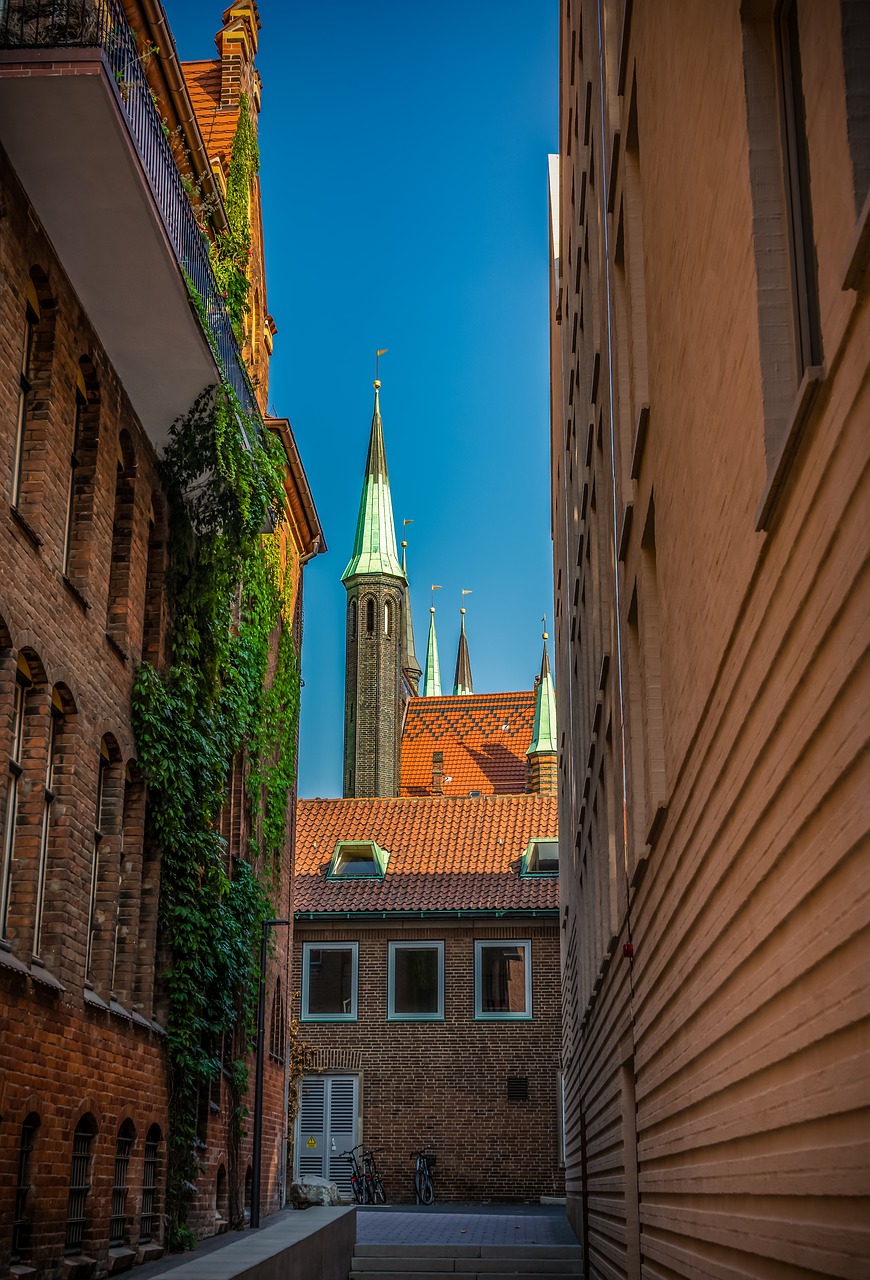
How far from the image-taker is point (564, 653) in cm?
2559

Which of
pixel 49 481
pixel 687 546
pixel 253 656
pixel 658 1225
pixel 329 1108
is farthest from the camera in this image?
pixel 329 1108

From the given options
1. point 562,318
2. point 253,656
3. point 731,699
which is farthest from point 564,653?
point 731,699

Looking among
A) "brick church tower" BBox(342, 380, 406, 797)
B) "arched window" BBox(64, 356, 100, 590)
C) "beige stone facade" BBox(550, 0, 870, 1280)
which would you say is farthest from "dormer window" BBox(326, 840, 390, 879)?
"brick church tower" BBox(342, 380, 406, 797)

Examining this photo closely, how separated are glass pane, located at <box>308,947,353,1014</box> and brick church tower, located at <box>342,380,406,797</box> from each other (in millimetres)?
39271

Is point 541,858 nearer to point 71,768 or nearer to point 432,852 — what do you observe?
point 432,852

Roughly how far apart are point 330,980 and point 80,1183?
24217 millimetres

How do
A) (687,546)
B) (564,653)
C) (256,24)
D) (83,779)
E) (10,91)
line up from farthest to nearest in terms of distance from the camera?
1. (564,653)
2. (256,24)
3. (83,779)
4. (10,91)
5. (687,546)

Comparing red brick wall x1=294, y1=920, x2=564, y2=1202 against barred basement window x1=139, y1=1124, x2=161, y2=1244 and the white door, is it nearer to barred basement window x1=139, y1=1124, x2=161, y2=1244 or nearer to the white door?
the white door

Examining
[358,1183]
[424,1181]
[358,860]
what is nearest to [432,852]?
[358,860]

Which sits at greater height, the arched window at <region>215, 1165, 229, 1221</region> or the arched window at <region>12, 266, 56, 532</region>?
the arched window at <region>12, 266, 56, 532</region>

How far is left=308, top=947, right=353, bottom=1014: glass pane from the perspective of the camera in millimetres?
36250

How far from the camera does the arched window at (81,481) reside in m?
13.3

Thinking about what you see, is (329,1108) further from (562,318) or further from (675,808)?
(675,808)

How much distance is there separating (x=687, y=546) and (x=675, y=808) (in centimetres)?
135
